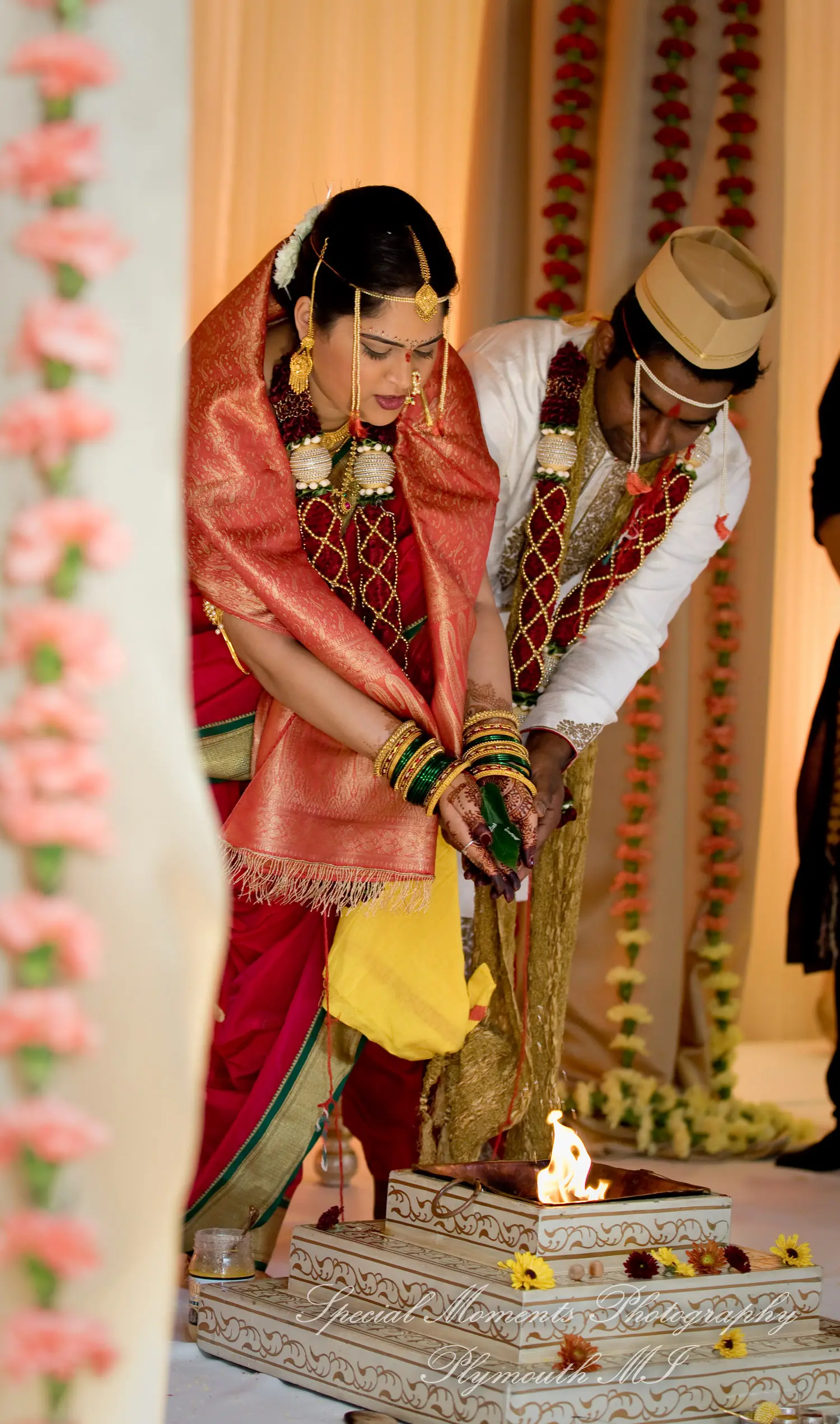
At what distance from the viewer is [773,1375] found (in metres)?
1.73

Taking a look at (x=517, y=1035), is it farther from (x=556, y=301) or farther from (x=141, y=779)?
(x=556, y=301)

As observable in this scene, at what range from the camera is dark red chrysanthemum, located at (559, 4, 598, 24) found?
12.4 ft

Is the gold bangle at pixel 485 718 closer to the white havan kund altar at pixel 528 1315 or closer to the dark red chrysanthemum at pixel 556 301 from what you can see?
the white havan kund altar at pixel 528 1315

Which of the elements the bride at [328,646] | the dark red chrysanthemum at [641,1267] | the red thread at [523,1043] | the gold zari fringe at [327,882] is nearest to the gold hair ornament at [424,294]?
the bride at [328,646]

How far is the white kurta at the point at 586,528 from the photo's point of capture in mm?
2562

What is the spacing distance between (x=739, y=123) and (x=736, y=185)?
141 millimetres

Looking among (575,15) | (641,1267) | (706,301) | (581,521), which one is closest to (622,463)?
(581,521)

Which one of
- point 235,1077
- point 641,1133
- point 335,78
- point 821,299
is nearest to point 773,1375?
point 235,1077

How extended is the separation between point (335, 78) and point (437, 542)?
81.5 inches

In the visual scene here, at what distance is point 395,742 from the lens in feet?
7.15

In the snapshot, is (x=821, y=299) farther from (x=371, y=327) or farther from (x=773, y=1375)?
(x=773, y=1375)

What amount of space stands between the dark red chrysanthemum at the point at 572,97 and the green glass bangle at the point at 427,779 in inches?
87.6

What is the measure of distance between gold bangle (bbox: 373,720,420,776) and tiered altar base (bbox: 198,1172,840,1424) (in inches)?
21.3

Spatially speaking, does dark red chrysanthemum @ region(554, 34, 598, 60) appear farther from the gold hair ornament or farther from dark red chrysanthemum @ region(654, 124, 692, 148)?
the gold hair ornament
